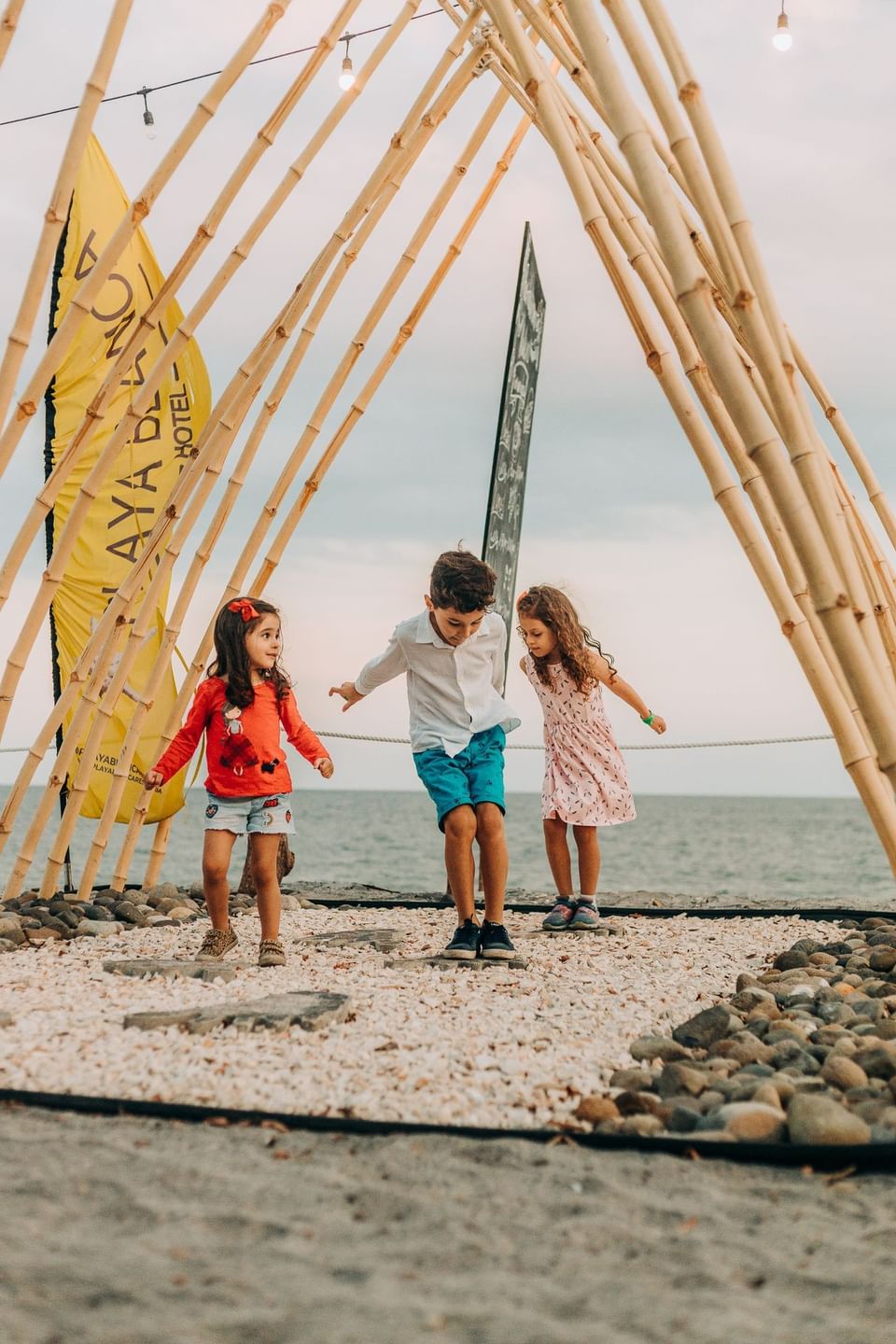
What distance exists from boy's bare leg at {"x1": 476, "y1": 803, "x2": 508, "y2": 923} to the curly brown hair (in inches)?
28.7

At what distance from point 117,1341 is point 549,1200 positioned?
554 millimetres

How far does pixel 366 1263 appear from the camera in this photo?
1.29 metres

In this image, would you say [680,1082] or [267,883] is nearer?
[680,1082]

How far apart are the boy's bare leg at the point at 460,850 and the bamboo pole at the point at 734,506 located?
4.10ft

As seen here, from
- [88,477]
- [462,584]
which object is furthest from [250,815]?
[88,477]

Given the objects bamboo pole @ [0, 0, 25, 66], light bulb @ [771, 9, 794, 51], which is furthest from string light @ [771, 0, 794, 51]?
bamboo pole @ [0, 0, 25, 66]

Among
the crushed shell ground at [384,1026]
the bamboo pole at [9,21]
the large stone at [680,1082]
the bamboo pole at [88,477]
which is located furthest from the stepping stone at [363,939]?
the bamboo pole at [9,21]

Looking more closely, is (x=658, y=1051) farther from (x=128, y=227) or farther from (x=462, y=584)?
(x=128, y=227)

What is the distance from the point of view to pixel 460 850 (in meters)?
3.29

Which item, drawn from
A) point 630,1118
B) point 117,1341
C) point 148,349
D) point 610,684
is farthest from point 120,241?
point 117,1341

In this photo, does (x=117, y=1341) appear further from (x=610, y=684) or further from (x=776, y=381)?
(x=610, y=684)

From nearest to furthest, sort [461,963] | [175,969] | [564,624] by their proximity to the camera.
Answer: [175,969], [461,963], [564,624]

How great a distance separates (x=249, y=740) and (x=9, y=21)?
6.84 ft

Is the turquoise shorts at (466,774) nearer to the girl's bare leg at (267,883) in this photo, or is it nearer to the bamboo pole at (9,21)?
the girl's bare leg at (267,883)
